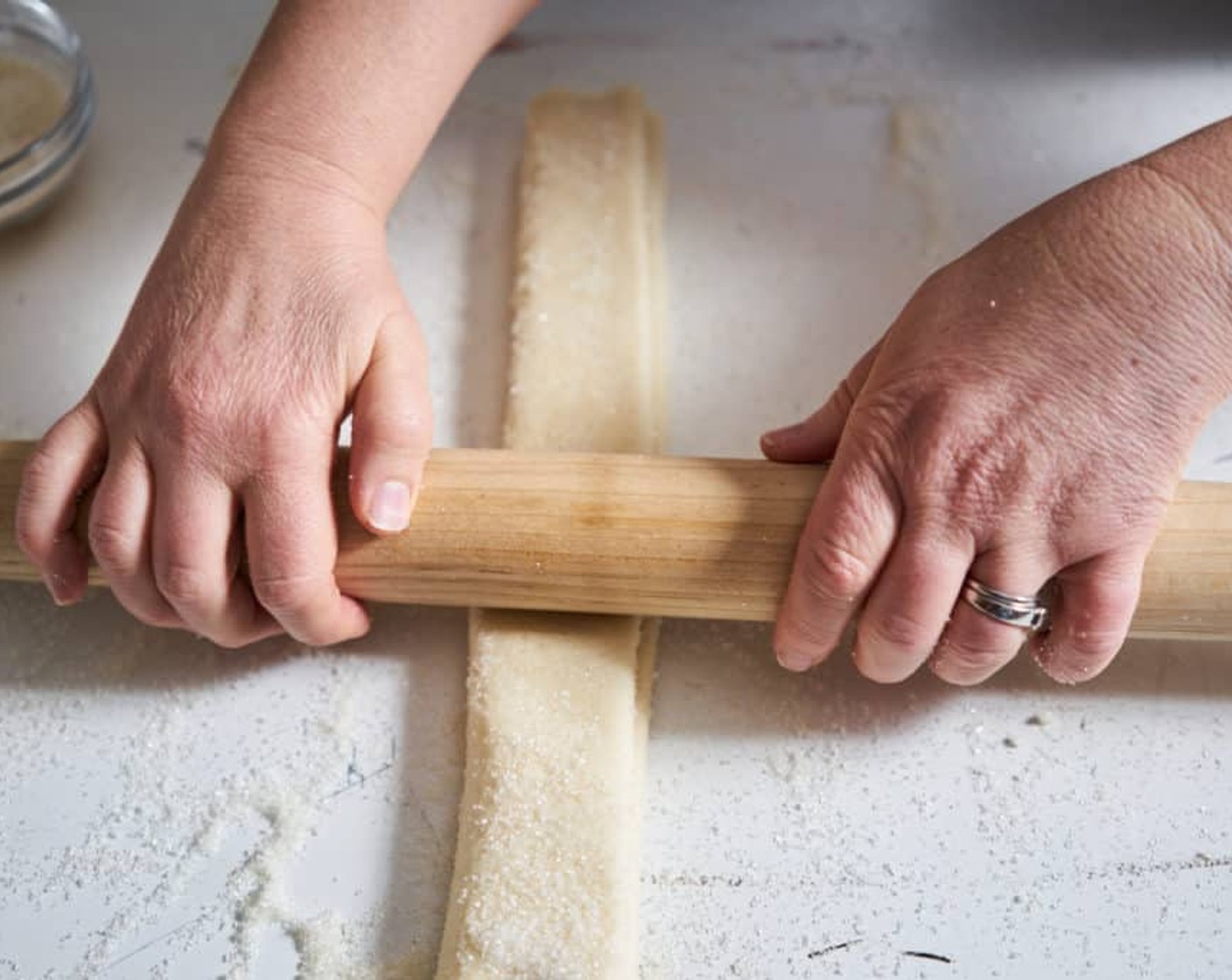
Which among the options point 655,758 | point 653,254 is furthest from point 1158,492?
point 653,254

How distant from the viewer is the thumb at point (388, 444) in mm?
1078

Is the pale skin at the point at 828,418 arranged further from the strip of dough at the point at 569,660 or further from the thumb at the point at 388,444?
the strip of dough at the point at 569,660

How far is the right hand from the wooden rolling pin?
42mm

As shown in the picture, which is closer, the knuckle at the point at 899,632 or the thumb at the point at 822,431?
the knuckle at the point at 899,632

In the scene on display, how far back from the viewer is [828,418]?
3.76 feet

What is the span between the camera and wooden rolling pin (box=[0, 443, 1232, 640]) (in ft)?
3.49

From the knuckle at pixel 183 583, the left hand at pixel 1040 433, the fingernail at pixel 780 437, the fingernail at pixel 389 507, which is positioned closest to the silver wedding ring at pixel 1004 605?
the left hand at pixel 1040 433

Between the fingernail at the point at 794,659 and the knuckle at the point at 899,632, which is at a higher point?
the knuckle at the point at 899,632

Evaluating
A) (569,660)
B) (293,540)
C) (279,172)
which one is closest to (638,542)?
(569,660)

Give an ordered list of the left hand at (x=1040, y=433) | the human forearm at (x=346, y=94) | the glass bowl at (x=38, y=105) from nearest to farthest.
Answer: the left hand at (x=1040, y=433) → the human forearm at (x=346, y=94) → the glass bowl at (x=38, y=105)

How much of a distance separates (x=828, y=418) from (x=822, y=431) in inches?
0.5

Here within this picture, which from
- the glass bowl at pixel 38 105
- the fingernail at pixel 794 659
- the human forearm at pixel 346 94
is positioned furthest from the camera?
the glass bowl at pixel 38 105

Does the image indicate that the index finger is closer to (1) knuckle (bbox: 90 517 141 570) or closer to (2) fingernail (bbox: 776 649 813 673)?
(1) knuckle (bbox: 90 517 141 570)

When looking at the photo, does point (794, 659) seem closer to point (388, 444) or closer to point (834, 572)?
point (834, 572)
